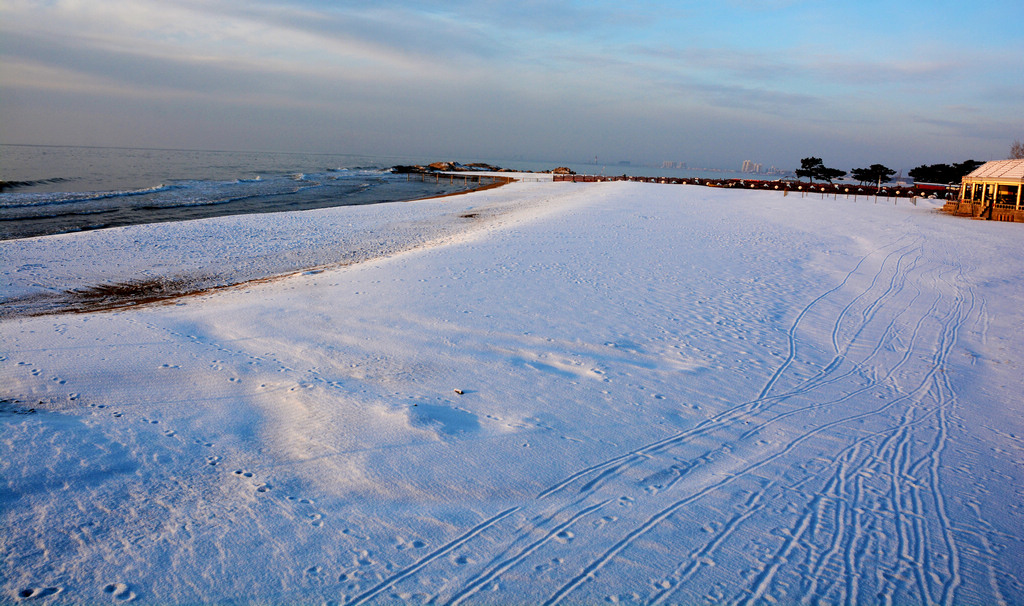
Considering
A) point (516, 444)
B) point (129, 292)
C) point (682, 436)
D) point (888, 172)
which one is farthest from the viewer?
point (888, 172)

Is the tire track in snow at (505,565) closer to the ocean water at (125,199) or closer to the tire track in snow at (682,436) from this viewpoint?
the tire track in snow at (682,436)

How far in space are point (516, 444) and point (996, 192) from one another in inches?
1265

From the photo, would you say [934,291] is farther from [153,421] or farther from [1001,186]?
[1001,186]

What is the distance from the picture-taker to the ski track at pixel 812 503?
3383 millimetres

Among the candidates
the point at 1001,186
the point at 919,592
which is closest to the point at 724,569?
the point at 919,592

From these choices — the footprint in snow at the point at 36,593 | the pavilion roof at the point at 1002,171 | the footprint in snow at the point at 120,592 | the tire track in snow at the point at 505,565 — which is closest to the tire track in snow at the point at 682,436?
the tire track in snow at the point at 505,565

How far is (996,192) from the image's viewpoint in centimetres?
2642

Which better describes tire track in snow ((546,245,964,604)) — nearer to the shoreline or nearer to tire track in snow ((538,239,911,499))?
tire track in snow ((538,239,911,499))

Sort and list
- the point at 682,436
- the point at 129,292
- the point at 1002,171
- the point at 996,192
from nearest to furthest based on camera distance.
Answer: the point at 682,436
the point at 129,292
the point at 996,192
the point at 1002,171

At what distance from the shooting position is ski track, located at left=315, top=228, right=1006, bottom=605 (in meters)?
3.38

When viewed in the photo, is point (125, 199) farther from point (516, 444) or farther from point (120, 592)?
point (120, 592)

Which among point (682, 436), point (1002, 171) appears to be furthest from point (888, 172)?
point (682, 436)

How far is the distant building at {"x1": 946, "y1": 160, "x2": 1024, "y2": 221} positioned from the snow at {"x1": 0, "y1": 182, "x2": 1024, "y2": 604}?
1925 cm

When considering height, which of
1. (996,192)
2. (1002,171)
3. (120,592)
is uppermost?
(1002,171)
